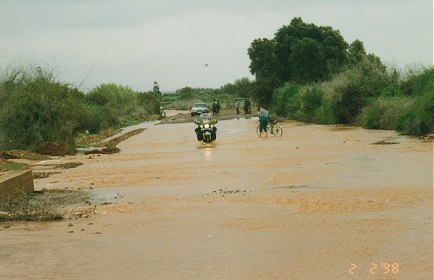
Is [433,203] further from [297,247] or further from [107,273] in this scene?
[107,273]

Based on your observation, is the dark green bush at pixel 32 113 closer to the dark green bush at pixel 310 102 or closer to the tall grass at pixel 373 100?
the tall grass at pixel 373 100

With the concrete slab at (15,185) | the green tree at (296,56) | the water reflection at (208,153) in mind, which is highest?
the green tree at (296,56)

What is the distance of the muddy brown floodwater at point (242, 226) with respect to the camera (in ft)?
30.2

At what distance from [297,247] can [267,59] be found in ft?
209

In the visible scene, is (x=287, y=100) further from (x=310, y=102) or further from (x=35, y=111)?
(x=35, y=111)

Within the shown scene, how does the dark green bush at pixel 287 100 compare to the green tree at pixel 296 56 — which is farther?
the green tree at pixel 296 56

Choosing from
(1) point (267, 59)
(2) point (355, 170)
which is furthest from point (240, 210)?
(1) point (267, 59)

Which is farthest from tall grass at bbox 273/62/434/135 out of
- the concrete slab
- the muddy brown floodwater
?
the concrete slab

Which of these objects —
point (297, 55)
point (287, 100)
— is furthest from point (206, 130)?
point (297, 55)

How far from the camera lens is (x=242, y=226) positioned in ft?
39.8

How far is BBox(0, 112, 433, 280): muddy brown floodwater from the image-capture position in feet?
30.2

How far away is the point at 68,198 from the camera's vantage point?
16.8 meters
